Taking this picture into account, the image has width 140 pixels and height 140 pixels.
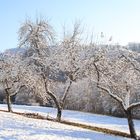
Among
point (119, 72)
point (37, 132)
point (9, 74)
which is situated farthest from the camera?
point (9, 74)

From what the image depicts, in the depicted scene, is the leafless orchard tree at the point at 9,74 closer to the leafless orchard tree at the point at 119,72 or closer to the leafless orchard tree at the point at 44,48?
the leafless orchard tree at the point at 44,48

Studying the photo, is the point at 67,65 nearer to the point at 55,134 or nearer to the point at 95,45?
the point at 95,45

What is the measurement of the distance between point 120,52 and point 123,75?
1.99m

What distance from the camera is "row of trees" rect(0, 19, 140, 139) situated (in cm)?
3319

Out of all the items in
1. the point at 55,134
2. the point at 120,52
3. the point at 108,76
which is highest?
the point at 120,52

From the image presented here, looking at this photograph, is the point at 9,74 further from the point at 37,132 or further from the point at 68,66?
the point at 37,132

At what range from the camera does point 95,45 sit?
118 ft

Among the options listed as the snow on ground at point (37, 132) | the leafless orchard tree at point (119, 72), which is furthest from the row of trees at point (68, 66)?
the snow on ground at point (37, 132)

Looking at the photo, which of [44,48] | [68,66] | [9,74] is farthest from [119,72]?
[9,74]

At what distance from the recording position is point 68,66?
3769 cm

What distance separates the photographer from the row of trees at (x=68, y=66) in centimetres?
3319

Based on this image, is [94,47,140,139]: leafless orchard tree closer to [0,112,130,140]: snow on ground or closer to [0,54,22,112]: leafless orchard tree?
[0,112,130,140]: snow on ground

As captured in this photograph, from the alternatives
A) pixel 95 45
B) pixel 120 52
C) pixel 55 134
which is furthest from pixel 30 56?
pixel 55 134

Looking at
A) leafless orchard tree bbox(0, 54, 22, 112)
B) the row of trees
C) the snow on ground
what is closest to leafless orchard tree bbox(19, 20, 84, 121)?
the row of trees
